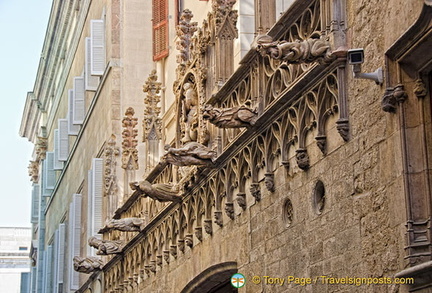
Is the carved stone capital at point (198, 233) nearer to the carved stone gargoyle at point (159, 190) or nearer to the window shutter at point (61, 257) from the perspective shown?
the carved stone gargoyle at point (159, 190)

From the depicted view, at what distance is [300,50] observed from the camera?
11.4 metres

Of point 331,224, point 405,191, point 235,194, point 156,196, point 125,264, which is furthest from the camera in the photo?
point 125,264

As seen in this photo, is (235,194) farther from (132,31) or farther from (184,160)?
(132,31)

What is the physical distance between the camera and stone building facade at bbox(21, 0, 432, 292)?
390 inches

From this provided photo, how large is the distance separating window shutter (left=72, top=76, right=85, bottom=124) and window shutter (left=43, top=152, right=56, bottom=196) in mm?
8982

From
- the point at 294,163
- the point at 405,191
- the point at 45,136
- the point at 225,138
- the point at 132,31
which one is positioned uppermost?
the point at 45,136

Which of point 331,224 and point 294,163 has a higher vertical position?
point 294,163

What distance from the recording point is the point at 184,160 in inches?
615

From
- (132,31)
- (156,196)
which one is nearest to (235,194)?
(156,196)

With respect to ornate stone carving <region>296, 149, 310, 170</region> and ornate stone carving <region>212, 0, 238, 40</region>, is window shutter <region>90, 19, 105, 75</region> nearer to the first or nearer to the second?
ornate stone carving <region>212, 0, 238, 40</region>

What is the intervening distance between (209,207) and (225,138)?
4.46 ft

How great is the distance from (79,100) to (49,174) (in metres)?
10.8

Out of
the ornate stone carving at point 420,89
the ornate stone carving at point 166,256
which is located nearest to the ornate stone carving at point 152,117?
the ornate stone carving at point 166,256

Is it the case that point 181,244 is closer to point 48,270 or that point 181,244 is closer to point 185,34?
point 185,34
